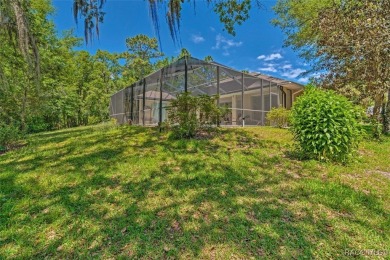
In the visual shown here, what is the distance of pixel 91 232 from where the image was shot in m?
2.41

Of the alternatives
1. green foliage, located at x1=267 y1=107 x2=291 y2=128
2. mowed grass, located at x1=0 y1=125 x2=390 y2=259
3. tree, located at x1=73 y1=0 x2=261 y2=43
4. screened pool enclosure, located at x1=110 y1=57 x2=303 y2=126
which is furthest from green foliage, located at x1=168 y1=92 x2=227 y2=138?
green foliage, located at x1=267 y1=107 x2=291 y2=128

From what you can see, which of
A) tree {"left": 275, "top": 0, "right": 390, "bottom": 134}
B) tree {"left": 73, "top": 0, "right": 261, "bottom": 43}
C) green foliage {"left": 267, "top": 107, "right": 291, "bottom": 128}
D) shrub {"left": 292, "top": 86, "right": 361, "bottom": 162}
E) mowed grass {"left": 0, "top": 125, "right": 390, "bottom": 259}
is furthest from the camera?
green foliage {"left": 267, "top": 107, "right": 291, "bottom": 128}

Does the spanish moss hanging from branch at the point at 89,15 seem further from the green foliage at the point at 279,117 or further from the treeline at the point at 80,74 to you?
the green foliage at the point at 279,117

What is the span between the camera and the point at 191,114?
22.2 feet

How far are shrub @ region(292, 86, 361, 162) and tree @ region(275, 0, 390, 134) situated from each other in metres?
2.01

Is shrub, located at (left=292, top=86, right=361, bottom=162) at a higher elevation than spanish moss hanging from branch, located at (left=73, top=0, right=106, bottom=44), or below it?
below

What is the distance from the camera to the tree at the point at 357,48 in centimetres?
529

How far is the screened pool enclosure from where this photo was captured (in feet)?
32.4

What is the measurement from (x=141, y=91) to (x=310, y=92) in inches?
364

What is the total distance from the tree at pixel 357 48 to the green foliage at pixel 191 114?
156 inches

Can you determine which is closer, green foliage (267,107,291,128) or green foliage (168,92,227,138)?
green foliage (168,92,227,138)

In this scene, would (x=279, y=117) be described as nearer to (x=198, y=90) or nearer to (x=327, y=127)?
(x=198, y=90)

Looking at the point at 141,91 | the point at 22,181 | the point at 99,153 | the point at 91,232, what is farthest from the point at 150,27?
the point at 141,91

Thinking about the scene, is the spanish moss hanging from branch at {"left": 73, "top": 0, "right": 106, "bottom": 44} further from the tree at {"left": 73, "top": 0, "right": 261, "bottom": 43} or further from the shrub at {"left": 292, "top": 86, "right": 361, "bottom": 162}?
the shrub at {"left": 292, "top": 86, "right": 361, "bottom": 162}
